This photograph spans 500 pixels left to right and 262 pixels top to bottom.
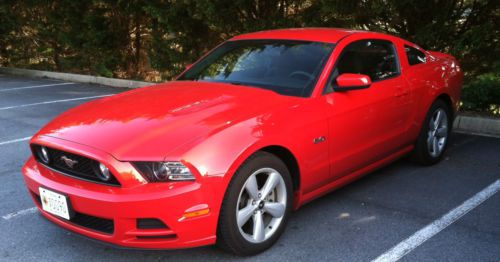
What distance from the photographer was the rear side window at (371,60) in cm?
414

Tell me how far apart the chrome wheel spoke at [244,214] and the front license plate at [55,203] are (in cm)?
106

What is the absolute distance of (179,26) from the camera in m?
Answer: 11.3

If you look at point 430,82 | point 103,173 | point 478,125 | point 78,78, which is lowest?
point 478,125

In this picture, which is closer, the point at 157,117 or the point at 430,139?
the point at 157,117

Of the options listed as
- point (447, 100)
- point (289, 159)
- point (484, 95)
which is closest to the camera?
point (289, 159)

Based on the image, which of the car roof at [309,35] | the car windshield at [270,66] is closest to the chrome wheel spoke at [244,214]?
the car windshield at [270,66]

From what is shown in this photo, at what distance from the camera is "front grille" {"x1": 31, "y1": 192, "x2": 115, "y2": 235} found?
295 cm

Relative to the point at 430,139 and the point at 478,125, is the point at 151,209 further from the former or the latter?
the point at 478,125

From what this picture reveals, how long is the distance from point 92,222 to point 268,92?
5.16 ft

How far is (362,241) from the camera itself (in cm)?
349

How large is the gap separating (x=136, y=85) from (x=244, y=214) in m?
9.42

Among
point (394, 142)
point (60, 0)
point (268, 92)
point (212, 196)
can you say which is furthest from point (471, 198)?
point (60, 0)

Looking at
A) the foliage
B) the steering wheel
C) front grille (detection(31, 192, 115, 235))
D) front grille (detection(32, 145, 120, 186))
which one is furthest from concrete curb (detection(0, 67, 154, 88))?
front grille (detection(31, 192, 115, 235))

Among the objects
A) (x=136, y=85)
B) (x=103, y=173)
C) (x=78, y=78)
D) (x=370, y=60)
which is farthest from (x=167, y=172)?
(x=78, y=78)
